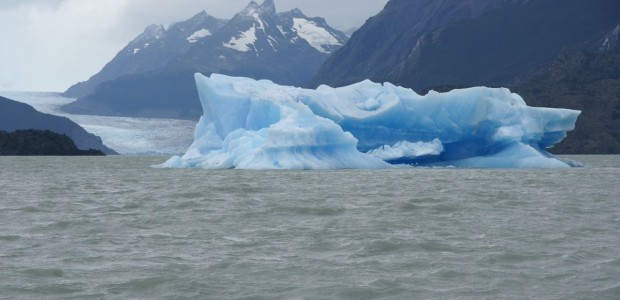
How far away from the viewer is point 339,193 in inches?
882

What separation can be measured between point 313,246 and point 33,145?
8900 cm

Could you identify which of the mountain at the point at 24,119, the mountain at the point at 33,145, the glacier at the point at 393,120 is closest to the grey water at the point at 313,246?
the glacier at the point at 393,120

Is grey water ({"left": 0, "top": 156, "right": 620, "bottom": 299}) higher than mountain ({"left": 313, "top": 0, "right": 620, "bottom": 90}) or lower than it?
lower

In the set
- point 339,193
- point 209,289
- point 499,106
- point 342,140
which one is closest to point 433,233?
point 209,289

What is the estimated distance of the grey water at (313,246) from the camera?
937 cm

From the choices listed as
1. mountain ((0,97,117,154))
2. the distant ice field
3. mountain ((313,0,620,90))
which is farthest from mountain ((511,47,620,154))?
mountain ((0,97,117,154))

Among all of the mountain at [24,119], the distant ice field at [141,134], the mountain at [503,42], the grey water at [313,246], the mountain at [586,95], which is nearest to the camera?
the grey water at [313,246]

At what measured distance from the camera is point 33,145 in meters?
95.9

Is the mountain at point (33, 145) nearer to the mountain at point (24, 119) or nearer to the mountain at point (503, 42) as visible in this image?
the mountain at point (24, 119)

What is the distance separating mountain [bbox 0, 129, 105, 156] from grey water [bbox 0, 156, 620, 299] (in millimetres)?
77139

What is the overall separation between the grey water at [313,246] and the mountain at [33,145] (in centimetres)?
7714

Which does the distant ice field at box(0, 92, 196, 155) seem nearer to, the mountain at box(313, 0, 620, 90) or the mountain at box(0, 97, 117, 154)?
the mountain at box(0, 97, 117, 154)

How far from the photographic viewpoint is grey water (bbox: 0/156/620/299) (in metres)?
9.37

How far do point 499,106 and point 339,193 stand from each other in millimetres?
18264
